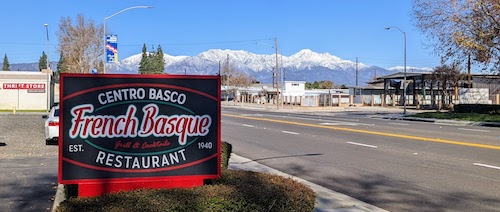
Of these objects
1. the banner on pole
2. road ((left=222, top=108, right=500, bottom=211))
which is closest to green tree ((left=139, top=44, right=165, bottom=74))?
the banner on pole

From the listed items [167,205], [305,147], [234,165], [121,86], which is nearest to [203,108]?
[121,86]

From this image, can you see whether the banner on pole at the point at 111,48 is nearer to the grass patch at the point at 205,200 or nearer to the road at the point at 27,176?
the road at the point at 27,176

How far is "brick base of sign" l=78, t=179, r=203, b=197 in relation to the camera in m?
4.87

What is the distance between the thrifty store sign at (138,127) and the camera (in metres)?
4.73

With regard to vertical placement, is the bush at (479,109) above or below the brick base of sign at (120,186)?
above

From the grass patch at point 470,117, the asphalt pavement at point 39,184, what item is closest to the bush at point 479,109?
the grass patch at point 470,117

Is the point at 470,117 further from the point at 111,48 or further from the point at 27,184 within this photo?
the point at 27,184

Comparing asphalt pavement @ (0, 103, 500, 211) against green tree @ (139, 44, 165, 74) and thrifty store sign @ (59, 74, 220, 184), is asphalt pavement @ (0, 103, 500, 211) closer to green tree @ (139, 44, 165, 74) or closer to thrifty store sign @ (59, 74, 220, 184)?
thrifty store sign @ (59, 74, 220, 184)

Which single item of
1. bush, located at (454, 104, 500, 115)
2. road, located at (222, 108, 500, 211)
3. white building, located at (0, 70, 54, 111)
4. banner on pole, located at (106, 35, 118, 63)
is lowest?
road, located at (222, 108, 500, 211)

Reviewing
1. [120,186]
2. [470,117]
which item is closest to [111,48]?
[470,117]

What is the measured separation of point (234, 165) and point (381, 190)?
3.51m

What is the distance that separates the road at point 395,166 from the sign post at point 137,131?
11.4 feet

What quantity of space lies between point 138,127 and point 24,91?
46.9 m

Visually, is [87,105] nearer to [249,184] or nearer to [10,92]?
[249,184]
